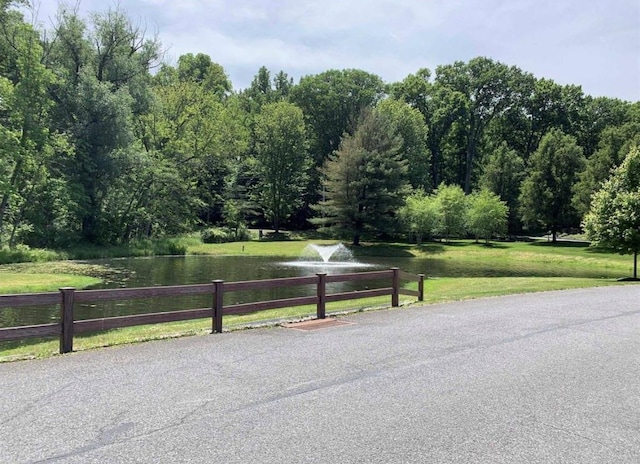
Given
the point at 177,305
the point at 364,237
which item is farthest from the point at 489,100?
the point at 177,305

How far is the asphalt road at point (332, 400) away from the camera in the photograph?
444 centimetres

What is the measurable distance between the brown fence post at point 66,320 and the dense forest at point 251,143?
27.7m

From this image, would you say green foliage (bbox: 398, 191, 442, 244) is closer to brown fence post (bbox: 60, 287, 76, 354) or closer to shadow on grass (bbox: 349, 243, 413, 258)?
shadow on grass (bbox: 349, 243, 413, 258)

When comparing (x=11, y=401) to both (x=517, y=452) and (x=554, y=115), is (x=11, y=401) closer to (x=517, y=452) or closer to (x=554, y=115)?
(x=517, y=452)

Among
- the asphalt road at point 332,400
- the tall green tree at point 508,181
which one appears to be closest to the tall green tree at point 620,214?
the asphalt road at point 332,400

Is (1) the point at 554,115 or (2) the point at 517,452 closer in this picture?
(2) the point at 517,452

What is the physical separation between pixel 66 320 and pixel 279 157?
58.9 meters

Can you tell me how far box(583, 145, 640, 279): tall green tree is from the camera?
26922 millimetres

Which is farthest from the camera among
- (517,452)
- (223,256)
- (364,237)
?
(364,237)

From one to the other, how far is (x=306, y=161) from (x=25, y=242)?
39201mm

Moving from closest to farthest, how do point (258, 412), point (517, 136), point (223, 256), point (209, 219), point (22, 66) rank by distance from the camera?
1. point (258, 412)
2. point (22, 66)
3. point (223, 256)
4. point (209, 219)
5. point (517, 136)

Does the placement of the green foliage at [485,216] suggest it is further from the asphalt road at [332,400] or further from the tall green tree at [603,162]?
the asphalt road at [332,400]

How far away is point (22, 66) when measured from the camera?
33656 millimetres

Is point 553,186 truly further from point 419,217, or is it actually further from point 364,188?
point 364,188
